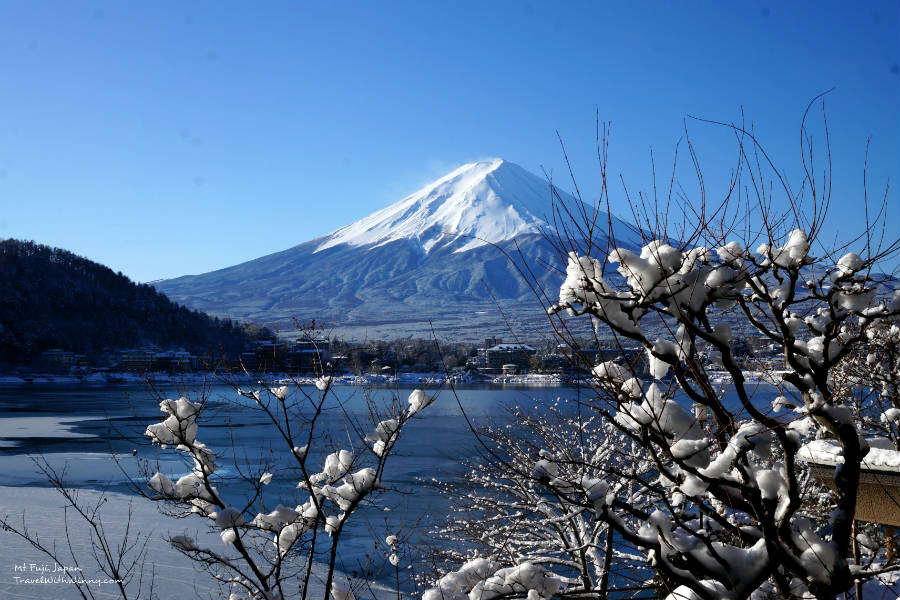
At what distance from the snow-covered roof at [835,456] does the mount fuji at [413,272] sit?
89981mm

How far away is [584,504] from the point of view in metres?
1.89

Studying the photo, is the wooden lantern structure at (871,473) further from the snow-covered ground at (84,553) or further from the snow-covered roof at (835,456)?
the snow-covered ground at (84,553)

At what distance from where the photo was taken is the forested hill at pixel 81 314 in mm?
54938

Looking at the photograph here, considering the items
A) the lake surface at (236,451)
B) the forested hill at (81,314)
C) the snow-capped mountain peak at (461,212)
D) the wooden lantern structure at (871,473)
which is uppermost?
the snow-capped mountain peak at (461,212)

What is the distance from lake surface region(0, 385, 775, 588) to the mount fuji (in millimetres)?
70432

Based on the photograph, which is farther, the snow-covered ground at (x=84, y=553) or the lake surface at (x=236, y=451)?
the lake surface at (x=236, y=451)

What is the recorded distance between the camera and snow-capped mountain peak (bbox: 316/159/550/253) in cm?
14762

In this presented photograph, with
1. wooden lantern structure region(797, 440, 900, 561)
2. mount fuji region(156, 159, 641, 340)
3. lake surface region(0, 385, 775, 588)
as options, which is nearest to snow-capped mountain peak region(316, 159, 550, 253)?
mount fuji region(156, 159, 641, 340)

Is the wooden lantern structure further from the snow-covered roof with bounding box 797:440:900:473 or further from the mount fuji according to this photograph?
the mount fuji

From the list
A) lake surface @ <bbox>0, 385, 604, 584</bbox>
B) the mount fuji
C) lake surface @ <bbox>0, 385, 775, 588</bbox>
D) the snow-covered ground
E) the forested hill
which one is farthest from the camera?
the mount fuji

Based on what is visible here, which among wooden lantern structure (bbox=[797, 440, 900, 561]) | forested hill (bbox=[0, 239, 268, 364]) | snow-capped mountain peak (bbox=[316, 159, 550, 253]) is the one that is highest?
snow-capped mountain peak (bbox=[316, 159, 550, 253])

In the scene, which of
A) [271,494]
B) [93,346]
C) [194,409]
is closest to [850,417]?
[194,409]

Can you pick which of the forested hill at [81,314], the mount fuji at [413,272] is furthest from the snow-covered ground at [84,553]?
the mount fuji at [413,272]

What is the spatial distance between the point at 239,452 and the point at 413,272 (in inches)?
4860
